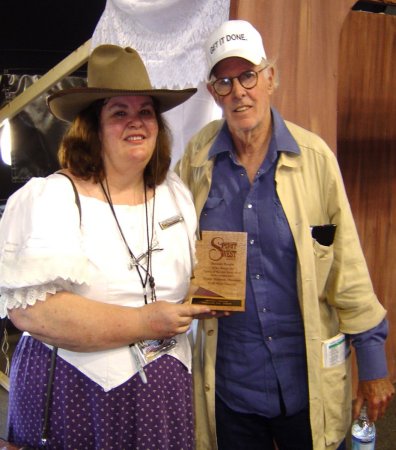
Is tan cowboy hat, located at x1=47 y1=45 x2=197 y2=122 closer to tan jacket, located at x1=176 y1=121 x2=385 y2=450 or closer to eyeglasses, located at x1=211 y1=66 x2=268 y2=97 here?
eyeglasses, located at x1=211 y1=66 x2=268 y2=97

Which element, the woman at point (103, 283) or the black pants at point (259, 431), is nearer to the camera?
the woman at point (103, 283)

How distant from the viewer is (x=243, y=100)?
1.17 metres

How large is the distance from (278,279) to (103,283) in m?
0.45

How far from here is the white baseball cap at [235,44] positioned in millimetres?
1173

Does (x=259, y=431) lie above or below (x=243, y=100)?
below

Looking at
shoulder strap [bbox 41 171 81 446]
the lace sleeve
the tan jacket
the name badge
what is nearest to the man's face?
the tan jacket

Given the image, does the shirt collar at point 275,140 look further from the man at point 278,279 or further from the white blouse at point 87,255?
the white blouse at point 87,255

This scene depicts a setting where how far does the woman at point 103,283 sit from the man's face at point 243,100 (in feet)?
0.52

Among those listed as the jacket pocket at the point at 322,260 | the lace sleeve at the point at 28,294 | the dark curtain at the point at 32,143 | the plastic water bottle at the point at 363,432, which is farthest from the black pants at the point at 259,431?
the dark curtain at the point at 32,143

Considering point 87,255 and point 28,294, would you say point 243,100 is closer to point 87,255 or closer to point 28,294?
point 87,255

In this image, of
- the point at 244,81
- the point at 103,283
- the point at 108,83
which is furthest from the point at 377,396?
the point at 108,83

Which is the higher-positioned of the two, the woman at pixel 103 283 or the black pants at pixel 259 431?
the woman at pixel 103 283

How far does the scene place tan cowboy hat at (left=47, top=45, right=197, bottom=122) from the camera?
3.59ft

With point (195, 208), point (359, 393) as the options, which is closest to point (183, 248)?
point (195, 208)
